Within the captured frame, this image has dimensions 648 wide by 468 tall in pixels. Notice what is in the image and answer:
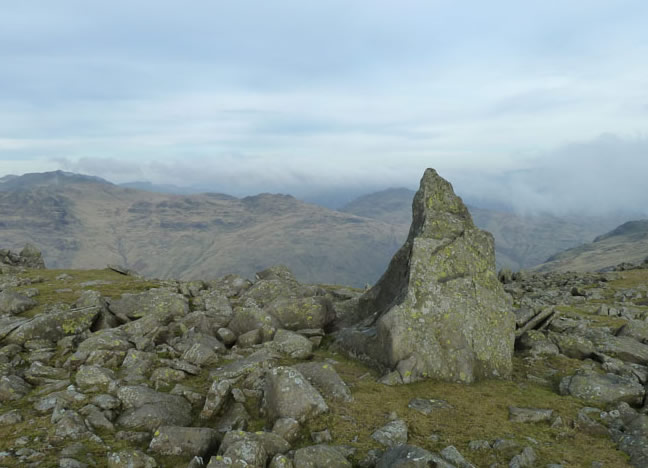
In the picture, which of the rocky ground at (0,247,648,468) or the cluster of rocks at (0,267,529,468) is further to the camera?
the rocky ground at (0,247,648,468)

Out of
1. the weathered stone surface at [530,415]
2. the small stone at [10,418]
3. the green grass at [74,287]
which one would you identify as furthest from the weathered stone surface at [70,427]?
the green grass at [74,287]

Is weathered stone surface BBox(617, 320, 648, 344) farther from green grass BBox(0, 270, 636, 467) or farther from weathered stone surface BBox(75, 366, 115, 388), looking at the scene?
weathered stone surface BBox(75, 366, 115, 388)

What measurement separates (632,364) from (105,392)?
79.2 ft

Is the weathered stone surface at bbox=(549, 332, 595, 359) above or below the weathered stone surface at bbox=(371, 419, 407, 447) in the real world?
below

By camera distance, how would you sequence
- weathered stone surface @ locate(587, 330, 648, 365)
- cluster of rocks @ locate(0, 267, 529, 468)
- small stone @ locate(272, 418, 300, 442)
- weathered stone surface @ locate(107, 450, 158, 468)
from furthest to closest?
weathered stone surface @ locate(587, 330, 648, 365) → small stone @ locate(272, 418, 300, 442) → cluster of rocks @ locate(0, 267, 529, 468) → weathered stone surface @ locate(107, 450, 158, 468)

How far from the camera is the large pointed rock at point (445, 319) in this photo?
18047 mm

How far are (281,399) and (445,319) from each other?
8.94m

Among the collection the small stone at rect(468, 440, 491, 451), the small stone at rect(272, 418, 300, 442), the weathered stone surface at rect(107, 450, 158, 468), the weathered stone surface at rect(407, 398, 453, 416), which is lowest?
the weathered stone surface at rect(407, 398, 453, 416)

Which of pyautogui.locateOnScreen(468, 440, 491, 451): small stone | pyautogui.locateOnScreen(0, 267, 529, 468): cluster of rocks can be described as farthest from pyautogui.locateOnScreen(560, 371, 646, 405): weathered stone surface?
pyautogui.locateOnScreen(468, 440, 491, 451): small stone

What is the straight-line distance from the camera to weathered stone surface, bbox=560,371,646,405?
52.3 ft

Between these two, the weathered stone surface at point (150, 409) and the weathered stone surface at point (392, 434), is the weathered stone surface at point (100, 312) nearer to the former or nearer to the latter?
the weathered stone surface at point (150, 409)

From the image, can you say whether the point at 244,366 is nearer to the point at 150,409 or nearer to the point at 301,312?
the point at 150,409

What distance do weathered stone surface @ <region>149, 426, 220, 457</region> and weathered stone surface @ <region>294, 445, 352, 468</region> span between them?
310 centimetres

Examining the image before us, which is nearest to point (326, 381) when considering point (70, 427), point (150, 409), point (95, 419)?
point (150, 409)
